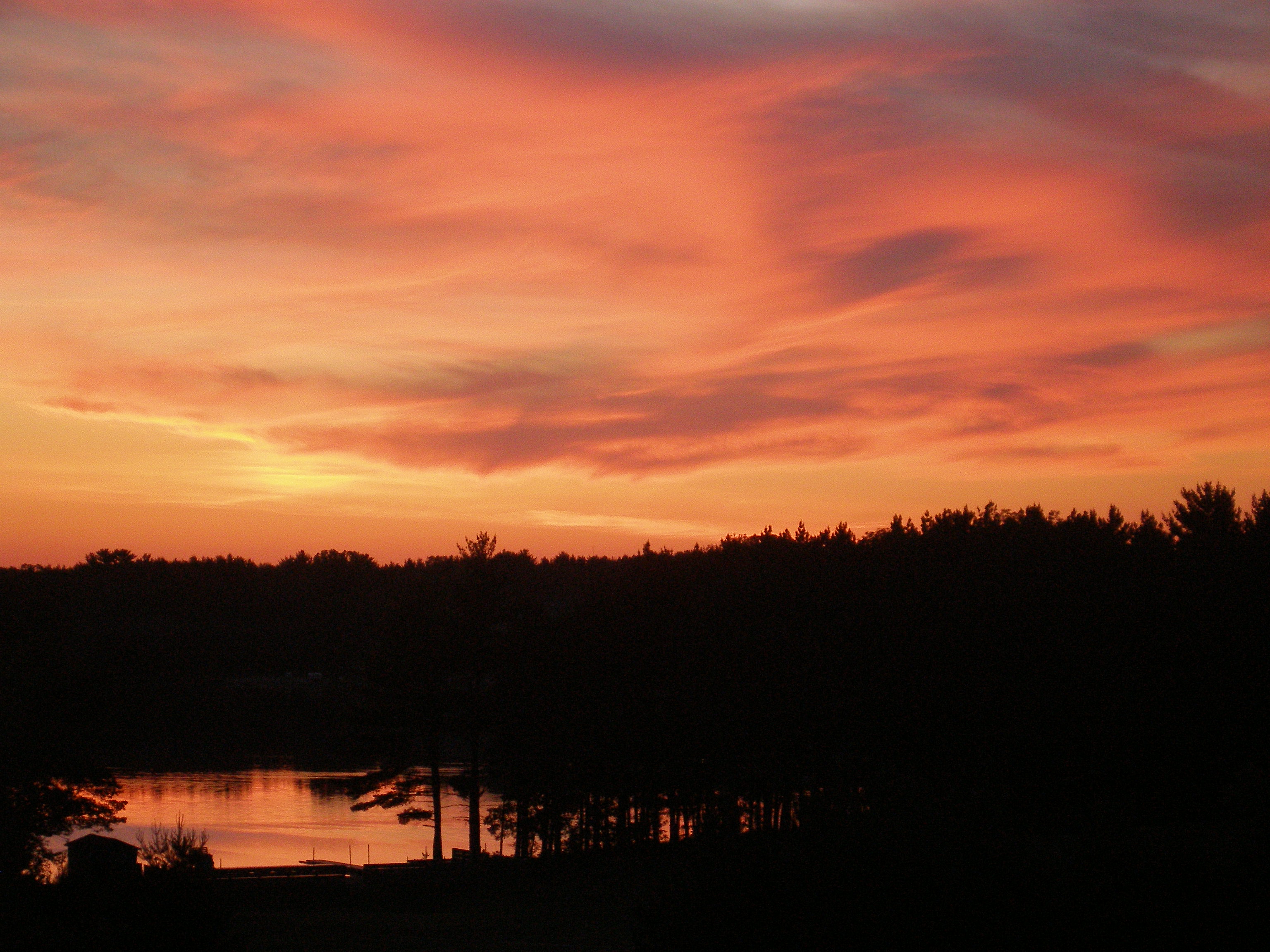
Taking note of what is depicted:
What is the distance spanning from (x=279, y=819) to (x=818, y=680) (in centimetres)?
3309

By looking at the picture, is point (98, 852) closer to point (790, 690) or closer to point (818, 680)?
point (790, 690)

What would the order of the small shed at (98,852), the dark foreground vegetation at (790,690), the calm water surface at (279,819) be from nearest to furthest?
the small shed at (98,852)
the dark foreground vegetation at (790,690)
the calm water surface at (279,819)

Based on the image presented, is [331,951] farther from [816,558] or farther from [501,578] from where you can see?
[816,558]

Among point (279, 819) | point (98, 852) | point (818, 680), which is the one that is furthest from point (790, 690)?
point (279, 819)

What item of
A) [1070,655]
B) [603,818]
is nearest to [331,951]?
[603,818]

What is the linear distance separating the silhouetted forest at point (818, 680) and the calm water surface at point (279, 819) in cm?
583

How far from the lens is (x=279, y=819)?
61.4m

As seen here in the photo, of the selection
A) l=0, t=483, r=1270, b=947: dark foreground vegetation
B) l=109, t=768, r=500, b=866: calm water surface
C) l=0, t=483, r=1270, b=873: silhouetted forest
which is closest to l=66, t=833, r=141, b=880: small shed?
l=0, t=483, r=1270, b=947: dark foreground vegetation

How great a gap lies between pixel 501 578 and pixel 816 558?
13473 mm

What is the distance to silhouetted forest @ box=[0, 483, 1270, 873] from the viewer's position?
39.4 m

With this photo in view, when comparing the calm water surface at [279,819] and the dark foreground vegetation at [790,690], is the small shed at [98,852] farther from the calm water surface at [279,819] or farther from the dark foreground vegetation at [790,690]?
the calm water surface at [279,819]

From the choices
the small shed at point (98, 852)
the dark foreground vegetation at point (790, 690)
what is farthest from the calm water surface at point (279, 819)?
the small shed at point (98, 852)

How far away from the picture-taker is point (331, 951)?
80.1ft

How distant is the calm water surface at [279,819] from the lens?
5250 cm
